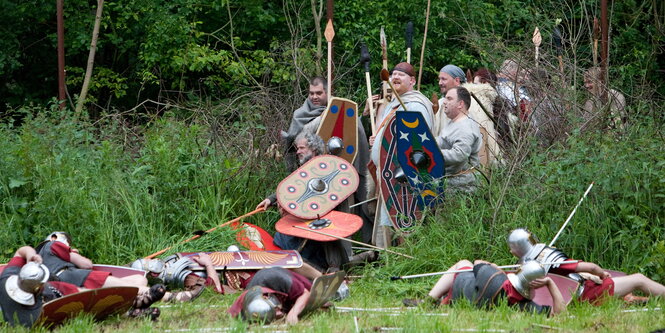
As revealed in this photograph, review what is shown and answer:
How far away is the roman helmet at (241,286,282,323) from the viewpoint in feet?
19.5

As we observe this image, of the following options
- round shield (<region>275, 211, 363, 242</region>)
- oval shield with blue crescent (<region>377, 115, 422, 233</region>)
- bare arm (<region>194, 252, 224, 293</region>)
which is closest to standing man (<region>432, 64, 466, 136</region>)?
oval shield with blue crescent (<region>377, 115, 422, 233</region>)

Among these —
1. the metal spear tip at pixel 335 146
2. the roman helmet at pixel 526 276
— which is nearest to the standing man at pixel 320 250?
the metal spear tip at pixel 335 146

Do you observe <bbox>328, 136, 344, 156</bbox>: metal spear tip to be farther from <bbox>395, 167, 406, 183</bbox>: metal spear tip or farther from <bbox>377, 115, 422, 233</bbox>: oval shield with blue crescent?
<bbox>395, 167, 406, 183</bbox>: metal spear tip

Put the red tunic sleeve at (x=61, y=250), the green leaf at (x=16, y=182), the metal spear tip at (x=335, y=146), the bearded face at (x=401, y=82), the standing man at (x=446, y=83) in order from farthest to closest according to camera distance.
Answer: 1. the standing man at (x=446, y=83)
2. the bearded face at (x=401, y=82)
3. the metal spear tip at (x=335, y=146)
4. the green leaf at (x=16, y=182)
5. the red tunic sleeve at (x=61, y=250)

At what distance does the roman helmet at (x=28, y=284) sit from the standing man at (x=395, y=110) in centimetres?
349

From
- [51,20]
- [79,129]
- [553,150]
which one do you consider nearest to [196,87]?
[51,20]

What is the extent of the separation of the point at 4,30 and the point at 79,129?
6.24 meters

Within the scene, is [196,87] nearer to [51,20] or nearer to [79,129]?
[51,20]

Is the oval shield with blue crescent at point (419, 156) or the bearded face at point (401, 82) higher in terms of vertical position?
the bearded face at point (401, 82)

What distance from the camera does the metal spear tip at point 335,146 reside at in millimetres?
9070

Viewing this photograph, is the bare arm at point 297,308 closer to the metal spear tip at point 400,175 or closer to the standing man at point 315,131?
the metal spear tip at point 400,175

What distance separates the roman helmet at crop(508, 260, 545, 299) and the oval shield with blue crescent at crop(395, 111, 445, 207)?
2.30m

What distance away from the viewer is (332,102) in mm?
9258

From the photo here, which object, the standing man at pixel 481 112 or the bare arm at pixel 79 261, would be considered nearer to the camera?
the bare arm at pixel 79 261
